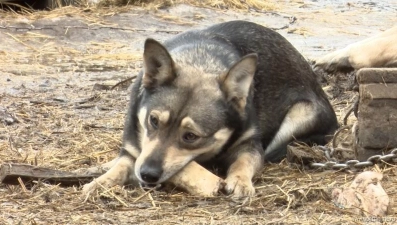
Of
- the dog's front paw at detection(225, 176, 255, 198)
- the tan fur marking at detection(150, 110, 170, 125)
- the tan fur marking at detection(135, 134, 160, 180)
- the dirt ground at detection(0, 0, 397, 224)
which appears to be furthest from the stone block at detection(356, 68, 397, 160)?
the tan fur marking at detection(135, 134, 160, 180)

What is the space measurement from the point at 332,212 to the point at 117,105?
4.06m

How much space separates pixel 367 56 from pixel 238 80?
2843mm

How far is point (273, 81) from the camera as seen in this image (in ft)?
19.3

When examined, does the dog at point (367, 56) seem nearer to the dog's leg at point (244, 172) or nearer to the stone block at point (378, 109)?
the stone block at point (378, 109)

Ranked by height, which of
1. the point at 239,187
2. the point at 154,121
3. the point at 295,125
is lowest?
the point at 295,125

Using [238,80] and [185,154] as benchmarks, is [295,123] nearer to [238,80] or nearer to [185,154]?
[238,80]

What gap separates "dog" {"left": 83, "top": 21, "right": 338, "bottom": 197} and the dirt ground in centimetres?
21

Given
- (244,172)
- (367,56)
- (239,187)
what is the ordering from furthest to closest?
1. (367,56)
2. (244,172)
3. (239,187)

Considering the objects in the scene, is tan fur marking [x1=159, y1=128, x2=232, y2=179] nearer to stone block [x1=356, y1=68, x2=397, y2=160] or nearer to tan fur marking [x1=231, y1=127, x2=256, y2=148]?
tan fur marking [x1=231, y1=127, x2=256, y2=148]

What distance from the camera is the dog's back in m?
5.72

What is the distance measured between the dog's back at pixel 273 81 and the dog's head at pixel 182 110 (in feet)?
1.82

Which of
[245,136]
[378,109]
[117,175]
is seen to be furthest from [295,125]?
[117,175]

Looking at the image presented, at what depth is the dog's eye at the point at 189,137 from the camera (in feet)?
15.4

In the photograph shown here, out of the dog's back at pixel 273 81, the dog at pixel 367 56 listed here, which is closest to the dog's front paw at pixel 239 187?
the dog's back at pixel 273 81
